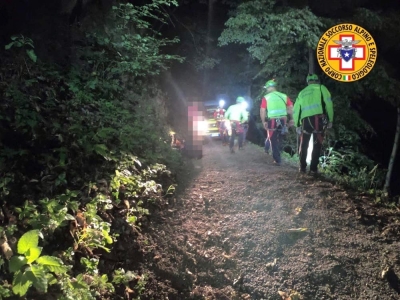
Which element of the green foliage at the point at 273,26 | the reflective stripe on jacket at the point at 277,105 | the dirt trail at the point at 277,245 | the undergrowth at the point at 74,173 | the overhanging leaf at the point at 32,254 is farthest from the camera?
the green foliage at the point at 273,26

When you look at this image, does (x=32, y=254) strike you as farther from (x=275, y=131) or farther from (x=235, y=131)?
(x=235, y=131)

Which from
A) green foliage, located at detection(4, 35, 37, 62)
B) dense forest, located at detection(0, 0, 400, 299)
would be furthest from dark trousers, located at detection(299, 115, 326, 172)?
green foliage, located at detection(4, 35, 37, 62)

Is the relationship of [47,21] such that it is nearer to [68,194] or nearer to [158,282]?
[68,194]

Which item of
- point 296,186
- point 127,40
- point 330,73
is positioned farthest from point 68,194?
point 330,73

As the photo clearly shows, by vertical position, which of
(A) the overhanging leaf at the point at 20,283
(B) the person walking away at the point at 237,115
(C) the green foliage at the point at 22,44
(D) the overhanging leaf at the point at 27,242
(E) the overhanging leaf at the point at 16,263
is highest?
(C) the green foliage at the point at 22,44

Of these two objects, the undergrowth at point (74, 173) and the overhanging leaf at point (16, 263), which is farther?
the undergrowth at point (74, 173)

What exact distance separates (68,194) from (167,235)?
1424mm

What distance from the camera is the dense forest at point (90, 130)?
3.26 metres

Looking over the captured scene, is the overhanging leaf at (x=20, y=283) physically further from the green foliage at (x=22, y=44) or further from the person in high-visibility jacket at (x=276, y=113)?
the person in high-visibility jacket at (x=276, y=113)

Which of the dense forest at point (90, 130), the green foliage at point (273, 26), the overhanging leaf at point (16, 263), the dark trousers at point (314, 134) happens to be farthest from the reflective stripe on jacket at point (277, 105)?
the overhanging leaf at point (16, 263)

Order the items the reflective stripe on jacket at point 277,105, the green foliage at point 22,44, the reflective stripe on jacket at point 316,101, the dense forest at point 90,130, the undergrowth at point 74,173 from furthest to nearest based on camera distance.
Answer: the reflective stripe on jacket at point 277,105, the reflective stripe on jacket at point 316,101, the green foliage at point 22,44, the dense forest at point 90,130, the undergrowth at point 74,173

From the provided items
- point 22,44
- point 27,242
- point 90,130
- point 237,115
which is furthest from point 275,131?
point 27,242

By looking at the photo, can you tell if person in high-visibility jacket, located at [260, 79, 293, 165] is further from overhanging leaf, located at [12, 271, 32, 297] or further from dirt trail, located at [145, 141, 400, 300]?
overhanging leaf, located at [12, 271, 32, 297]

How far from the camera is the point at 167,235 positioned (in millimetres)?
4621
